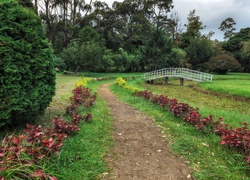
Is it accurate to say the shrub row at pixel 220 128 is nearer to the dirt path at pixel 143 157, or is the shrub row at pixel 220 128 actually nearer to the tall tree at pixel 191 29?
the dirt path at pixel 143 157

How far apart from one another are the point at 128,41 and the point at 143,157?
34938 mm

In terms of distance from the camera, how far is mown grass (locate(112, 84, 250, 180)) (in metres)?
2.77

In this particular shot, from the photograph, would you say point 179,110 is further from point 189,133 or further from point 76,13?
point 76,13

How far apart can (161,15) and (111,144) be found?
4249 centimetres

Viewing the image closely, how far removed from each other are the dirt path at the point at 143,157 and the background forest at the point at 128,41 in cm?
1906

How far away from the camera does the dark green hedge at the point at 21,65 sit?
332 cm

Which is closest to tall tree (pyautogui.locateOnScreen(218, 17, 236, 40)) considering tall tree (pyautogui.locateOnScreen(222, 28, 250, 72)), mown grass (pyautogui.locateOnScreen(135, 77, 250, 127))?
tall tree (pyautogui.locateOnScreen(222, 28, 250, 72))

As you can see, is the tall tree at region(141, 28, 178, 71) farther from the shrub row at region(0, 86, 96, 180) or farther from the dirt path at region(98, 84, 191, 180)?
the shrub row at region(0, 86, 96, 180)

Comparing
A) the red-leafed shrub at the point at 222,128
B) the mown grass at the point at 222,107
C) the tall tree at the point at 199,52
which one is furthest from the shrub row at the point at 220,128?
the tall tree at the point at 199,52

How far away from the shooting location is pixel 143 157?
322cm

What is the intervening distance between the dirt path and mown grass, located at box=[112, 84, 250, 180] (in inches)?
7.6

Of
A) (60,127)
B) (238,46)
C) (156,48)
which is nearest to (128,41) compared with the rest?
(156,48)

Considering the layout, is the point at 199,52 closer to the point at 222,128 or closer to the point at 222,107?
the point at 222,107

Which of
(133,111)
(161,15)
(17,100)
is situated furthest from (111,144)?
(161,15)
